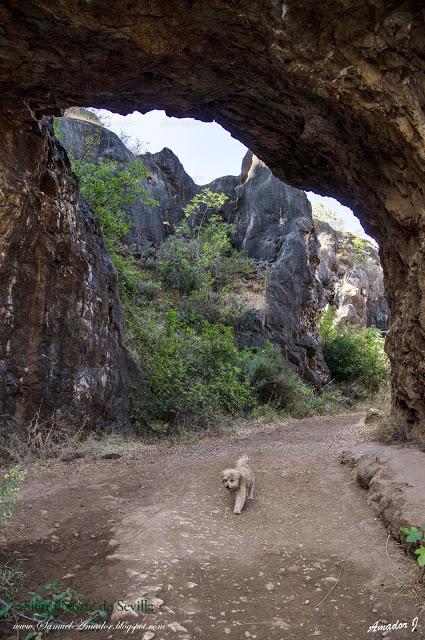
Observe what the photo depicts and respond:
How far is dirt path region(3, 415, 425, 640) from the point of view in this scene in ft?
8.94

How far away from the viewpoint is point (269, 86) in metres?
5.95

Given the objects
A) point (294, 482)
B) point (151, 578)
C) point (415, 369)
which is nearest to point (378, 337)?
point (415, 369)

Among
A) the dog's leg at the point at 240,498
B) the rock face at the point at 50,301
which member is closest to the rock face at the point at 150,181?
the rock face at the point at 50,301

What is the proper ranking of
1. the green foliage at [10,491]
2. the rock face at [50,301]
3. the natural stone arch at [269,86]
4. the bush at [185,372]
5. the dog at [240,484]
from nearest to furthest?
1. the green foliage at [10,491]
2. the dog at [240,484]
3. the natural stone arch at [269,86]
4. the rock face at [50,301]
5. the bush at [185,372]

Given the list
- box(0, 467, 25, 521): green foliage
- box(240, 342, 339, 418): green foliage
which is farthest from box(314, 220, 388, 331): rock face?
box(0, 467, 25, 521): green foliage

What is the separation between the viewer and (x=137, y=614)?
2.62 meters

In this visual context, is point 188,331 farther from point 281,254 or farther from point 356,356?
point 356,356

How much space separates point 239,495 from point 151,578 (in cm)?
182

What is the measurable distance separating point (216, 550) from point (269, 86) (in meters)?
5.42

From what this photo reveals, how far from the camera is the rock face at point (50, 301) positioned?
6215 mm

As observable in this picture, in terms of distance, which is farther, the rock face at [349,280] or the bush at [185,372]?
the rock face at [349,280]

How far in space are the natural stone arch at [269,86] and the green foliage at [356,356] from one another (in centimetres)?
1073

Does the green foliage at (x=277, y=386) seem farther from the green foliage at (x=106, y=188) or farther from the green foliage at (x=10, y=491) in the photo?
the green foliage at (x=10, y=491)

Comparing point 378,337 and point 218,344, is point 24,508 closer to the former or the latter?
point 218,344
